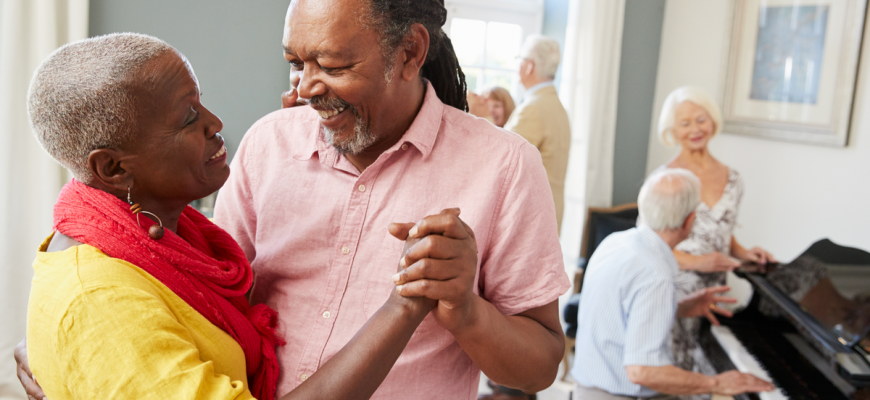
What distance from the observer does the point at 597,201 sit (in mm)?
4332

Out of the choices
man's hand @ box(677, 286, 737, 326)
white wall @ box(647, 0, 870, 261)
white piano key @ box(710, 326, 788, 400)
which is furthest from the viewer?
white wall @ box(647, 0, 870, 261)

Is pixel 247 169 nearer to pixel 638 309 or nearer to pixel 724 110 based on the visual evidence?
pixel 638 309

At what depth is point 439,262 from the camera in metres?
0.83

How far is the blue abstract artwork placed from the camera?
10.5ft

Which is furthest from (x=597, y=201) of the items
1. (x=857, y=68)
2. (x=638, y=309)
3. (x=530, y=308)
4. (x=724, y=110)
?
(x=530, y=308)

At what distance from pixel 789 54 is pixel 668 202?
1.69m

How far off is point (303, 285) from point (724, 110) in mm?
3557

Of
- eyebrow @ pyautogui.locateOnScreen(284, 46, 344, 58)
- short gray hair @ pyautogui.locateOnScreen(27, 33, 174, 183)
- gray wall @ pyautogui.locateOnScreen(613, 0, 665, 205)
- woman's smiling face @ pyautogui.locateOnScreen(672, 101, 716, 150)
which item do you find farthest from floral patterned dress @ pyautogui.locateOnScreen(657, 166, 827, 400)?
short gray hair @ pyautogui.locateOnScreen(27, 33, 174, 183)

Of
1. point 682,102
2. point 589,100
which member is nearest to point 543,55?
point 682,102

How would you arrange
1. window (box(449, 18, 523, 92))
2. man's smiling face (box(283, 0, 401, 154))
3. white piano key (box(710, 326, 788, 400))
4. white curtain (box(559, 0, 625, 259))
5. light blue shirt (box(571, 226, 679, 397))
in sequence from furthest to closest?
window (box(449, 18, 523, 92))
white curtain (box(559, 0, 625, 259))
light blue shirt (box(571, 226, 679, 397))
white piano key (box(710, 326, 788, 400))
man's smiling face (box(283, 0, 401, 154))

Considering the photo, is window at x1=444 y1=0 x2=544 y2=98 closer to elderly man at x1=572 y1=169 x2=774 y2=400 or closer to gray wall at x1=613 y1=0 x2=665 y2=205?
gray wall at x1=613 y1=0 x2=665 y2=205

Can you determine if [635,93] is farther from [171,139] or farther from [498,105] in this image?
[171,139]

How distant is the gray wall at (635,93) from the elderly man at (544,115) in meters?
1.23

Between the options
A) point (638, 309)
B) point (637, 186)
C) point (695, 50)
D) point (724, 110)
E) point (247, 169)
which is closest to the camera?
point (247, 169)
